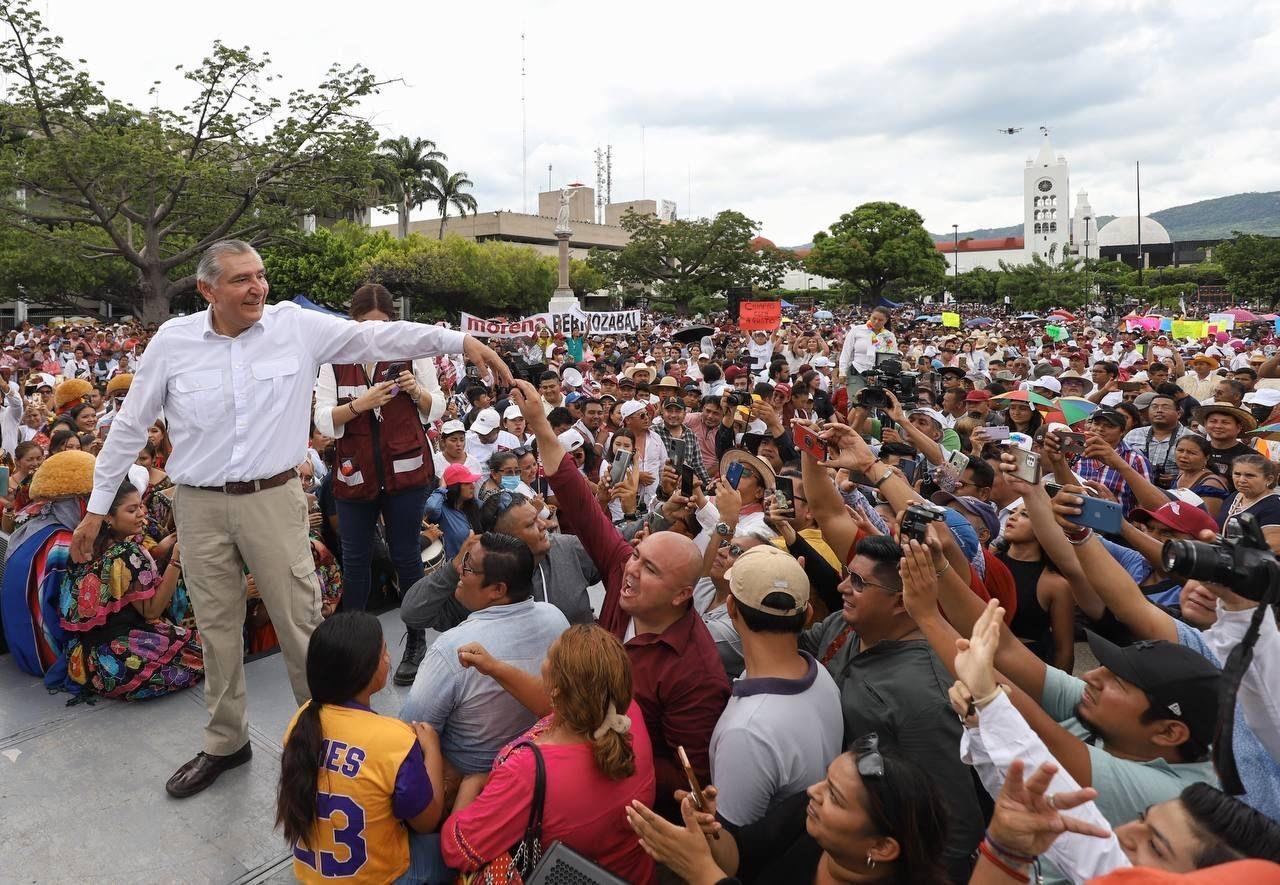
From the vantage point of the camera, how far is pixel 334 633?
2.55 meters

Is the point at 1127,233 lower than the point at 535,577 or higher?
higher

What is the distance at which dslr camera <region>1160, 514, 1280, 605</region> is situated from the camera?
6.10 feet

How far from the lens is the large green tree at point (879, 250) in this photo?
177 feet

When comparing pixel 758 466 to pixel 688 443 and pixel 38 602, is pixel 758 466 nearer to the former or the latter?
pixel 688 443

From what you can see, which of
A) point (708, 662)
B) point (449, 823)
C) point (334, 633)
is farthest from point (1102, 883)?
point (334, 633)

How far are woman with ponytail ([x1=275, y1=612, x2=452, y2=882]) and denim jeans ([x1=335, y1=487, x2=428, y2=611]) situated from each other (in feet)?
5.89

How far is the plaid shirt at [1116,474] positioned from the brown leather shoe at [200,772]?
16.1 ft

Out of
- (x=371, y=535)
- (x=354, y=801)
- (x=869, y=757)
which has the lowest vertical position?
(x=354, y=801)

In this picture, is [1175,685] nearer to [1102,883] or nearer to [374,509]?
[1102,883]

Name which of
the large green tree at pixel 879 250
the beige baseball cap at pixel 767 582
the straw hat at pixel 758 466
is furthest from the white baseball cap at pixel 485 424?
the large green tree at pixel 879 250

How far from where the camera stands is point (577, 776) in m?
2.25

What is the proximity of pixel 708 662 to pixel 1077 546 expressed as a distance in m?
1.40

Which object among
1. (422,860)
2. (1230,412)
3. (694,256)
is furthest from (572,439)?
(694,256)

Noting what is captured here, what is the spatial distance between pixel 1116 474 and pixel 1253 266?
3935cm
